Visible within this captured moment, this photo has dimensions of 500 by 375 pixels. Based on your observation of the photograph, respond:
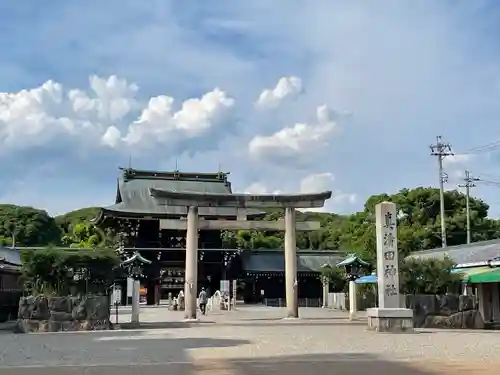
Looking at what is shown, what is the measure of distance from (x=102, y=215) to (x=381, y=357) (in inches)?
1553

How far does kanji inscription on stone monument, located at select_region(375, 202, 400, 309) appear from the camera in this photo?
19.2m

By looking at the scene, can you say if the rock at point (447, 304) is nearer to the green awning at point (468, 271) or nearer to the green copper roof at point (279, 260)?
the green awning at point (468, 271)

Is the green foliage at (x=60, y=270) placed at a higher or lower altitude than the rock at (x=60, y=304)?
higher

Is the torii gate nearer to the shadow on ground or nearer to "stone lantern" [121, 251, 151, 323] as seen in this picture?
"stone lantern" [121, 251, 151, 323]

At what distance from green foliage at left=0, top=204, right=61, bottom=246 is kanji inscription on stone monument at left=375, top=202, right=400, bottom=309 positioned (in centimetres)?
6337

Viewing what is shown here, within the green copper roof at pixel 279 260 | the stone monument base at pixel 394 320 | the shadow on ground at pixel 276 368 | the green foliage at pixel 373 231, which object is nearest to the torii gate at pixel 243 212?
the stone monument base at pixel 394 320

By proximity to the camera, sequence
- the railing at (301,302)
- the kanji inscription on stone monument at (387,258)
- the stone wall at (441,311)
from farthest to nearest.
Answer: the railing at (301,302) → the stone wall at (441,311) → the kanji inscription on stone monument at (387,258)

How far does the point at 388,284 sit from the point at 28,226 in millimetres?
67527

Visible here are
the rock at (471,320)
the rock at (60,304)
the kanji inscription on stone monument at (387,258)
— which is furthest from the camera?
the rock at (471,320)

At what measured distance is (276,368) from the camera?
1067 cm

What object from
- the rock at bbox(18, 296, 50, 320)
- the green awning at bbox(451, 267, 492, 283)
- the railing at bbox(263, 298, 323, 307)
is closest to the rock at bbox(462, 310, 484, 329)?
the green awning at bbox(451, 267, 492, 283)

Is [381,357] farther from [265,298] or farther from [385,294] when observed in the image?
[265,298]

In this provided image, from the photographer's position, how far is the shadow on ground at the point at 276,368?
10.2 m

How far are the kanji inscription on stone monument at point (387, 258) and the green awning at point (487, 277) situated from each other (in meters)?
5.16
